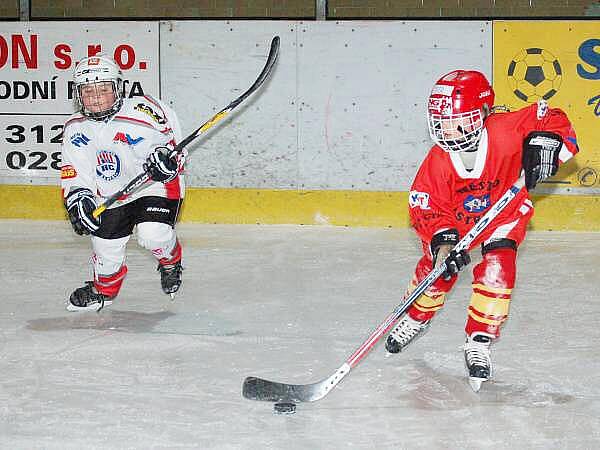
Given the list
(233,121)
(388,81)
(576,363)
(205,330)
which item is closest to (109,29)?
(233,121)

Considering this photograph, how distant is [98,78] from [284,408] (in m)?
1.54

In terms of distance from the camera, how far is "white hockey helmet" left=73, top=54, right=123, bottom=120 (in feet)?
12.2

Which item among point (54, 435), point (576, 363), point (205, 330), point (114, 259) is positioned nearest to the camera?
point (54, 435)

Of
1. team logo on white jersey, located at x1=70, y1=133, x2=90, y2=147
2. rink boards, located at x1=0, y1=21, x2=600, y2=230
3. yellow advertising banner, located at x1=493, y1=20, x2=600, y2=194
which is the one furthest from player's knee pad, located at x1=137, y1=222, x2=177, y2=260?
yellow advertising banner, located at x1=493, y1=20, x2=600, y2=194

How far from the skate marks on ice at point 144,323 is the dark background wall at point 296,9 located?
4.46 metres

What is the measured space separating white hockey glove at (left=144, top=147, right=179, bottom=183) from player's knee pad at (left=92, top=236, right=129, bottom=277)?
328 millimetres

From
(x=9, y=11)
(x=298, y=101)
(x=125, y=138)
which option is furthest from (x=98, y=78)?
(x=9, y=11)

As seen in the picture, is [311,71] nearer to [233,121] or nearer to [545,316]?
[233,121]

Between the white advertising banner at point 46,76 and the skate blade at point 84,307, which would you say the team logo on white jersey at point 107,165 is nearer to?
the skate blade at point 84,307

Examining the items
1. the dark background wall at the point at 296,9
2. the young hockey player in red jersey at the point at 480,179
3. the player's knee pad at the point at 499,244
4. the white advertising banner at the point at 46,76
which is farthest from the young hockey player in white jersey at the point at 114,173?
the dark background wall at the point at 296,9

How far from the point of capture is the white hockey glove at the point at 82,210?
152 inches

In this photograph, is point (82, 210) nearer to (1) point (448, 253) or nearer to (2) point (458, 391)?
(1) point (448, 253)

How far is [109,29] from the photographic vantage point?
20.3 ft

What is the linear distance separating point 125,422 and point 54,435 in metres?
0.19
